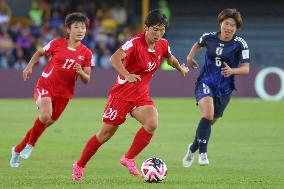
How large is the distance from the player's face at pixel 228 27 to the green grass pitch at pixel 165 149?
190cm

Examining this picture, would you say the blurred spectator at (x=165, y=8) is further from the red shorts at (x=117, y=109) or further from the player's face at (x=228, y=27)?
the red shorts at (x=117, y=109)

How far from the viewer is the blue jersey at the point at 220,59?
13.1 meters

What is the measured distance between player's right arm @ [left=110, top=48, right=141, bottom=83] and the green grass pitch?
123cm

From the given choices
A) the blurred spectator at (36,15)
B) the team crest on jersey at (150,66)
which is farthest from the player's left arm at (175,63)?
the blurred spectator at (36,15)

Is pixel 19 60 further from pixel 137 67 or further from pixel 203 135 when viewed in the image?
pixel 137 67

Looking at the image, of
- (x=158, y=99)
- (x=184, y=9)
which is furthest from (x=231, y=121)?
(x=184, y=9)

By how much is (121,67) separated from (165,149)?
16.4 ft

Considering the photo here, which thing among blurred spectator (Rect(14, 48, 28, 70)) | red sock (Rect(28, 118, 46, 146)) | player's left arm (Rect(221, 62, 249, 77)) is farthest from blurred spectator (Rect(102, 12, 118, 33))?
player's left arm (Rect(221, 62, 249, 77))

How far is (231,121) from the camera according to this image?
72.6ft

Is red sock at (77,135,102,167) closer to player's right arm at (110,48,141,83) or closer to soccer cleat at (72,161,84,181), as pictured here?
soccer cleat at (72,161,84,181)

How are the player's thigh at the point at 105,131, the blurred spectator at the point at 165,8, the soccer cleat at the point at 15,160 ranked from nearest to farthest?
1. the player's thigh at the point at 105,131
2. the soccer cleat at the point at 15,160
3. the blurred spectator at the point at 165,8

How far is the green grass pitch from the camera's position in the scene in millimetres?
10789

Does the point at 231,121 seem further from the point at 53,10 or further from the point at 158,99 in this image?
the point at 53,10

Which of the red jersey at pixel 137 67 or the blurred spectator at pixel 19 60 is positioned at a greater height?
the red jersey at pixel 137 67
